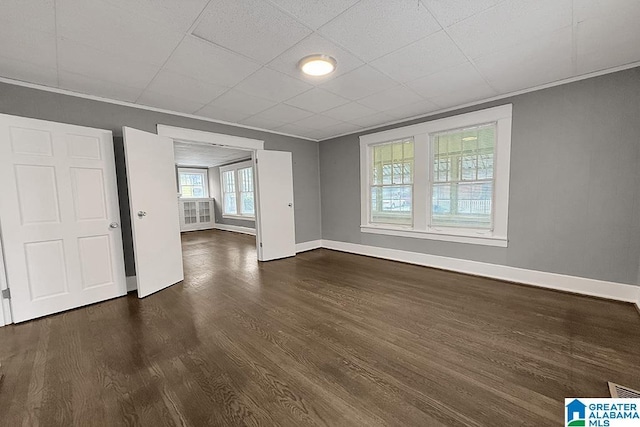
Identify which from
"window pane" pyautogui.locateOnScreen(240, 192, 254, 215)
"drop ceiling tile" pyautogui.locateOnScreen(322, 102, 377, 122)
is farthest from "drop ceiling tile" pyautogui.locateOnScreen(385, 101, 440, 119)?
"window pane" pyautogui.locateOnScreen(240, 192, 254, 215)

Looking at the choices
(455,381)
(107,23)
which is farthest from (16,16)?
(455,381)

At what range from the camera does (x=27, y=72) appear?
95.7 inches

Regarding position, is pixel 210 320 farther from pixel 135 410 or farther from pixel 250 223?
pixel 250 223

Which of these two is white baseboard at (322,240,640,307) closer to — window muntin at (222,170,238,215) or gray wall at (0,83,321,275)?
gray wall at (0,83,321,275)

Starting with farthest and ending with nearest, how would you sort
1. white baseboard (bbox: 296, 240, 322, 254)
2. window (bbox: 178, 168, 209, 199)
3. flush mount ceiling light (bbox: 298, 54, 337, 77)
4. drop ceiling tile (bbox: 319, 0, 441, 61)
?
window (bbox: 178, 168, 209, 199) → white baseboard (bbox: 296, 240, 322, 254) → flush mount ceiling light (bbox: 298, 54, 337, 77) → drop ceiling tile (bbox: 319, 0, 441, 61)

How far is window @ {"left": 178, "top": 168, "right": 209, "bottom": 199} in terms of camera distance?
9438 millimetres

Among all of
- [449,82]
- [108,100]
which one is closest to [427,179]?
[449,82]

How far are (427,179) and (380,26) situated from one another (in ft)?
8.94

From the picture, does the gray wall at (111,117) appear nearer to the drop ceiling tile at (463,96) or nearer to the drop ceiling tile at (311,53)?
the drop ceiling tile at (311,53)

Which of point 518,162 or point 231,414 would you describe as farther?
point 518,162

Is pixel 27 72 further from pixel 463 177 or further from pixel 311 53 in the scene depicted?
pixel 463 177

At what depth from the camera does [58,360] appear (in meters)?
1.93

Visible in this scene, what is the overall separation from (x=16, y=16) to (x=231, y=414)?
2.90 meters

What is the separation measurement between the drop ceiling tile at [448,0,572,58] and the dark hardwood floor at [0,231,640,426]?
2.44 metres
